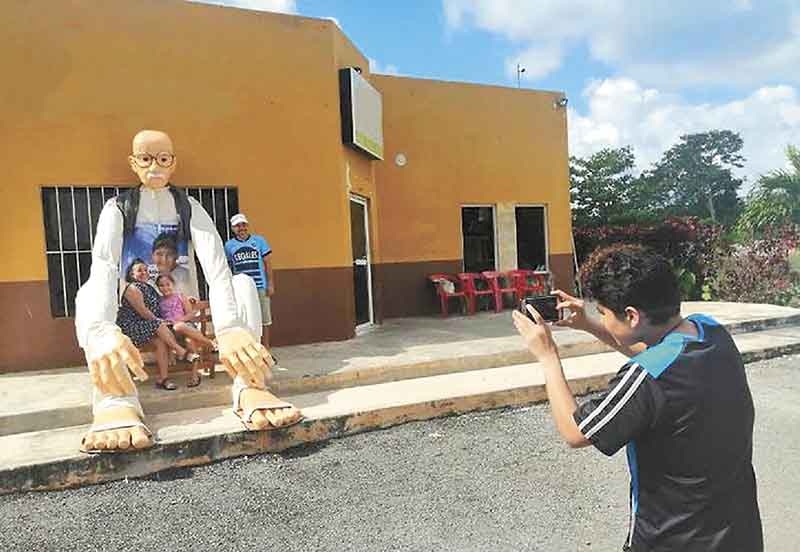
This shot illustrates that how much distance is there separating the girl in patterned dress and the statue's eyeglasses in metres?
0.84

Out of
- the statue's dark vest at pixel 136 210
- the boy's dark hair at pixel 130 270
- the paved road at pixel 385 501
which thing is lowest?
the paved road at pixel 385 501

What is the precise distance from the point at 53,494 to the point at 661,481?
3721 millimetres

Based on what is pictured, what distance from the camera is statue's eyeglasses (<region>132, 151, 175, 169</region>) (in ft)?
17.7

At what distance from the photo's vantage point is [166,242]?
217 inches

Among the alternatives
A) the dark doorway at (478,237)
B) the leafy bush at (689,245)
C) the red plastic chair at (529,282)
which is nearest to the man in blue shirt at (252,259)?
the dark doorway at (478,237)

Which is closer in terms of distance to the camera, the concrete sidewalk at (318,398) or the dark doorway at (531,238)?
the concrete sidewalk at (318,398)

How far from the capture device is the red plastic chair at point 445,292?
388 inches

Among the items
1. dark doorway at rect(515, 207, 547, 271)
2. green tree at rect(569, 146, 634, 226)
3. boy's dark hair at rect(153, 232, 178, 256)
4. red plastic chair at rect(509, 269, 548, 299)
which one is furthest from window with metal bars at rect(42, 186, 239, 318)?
green tree at rect(569, 146, 634, 226)

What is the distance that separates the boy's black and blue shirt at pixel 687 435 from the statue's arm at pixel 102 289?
3.83 m

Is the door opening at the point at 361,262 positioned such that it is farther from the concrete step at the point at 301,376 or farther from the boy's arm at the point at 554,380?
the boy's arm at the point at 554,380

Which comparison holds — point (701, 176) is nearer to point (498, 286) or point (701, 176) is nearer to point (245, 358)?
point (498, 286)

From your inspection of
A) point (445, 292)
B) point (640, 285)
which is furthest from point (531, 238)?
point (640, 285)

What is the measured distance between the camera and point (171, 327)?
17.5ft

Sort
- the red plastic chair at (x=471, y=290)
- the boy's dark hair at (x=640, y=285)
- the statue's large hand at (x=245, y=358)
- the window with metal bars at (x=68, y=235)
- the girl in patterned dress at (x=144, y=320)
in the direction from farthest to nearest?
the red plastic chair at (x=471, y=290)
the window with metal bars at (x=68, y=235)
the girl in patterned dress at (x=144, y=320)
the statue's large hand at (x=245, y=358)
the boy's dark hair at (x=640, y=285)
